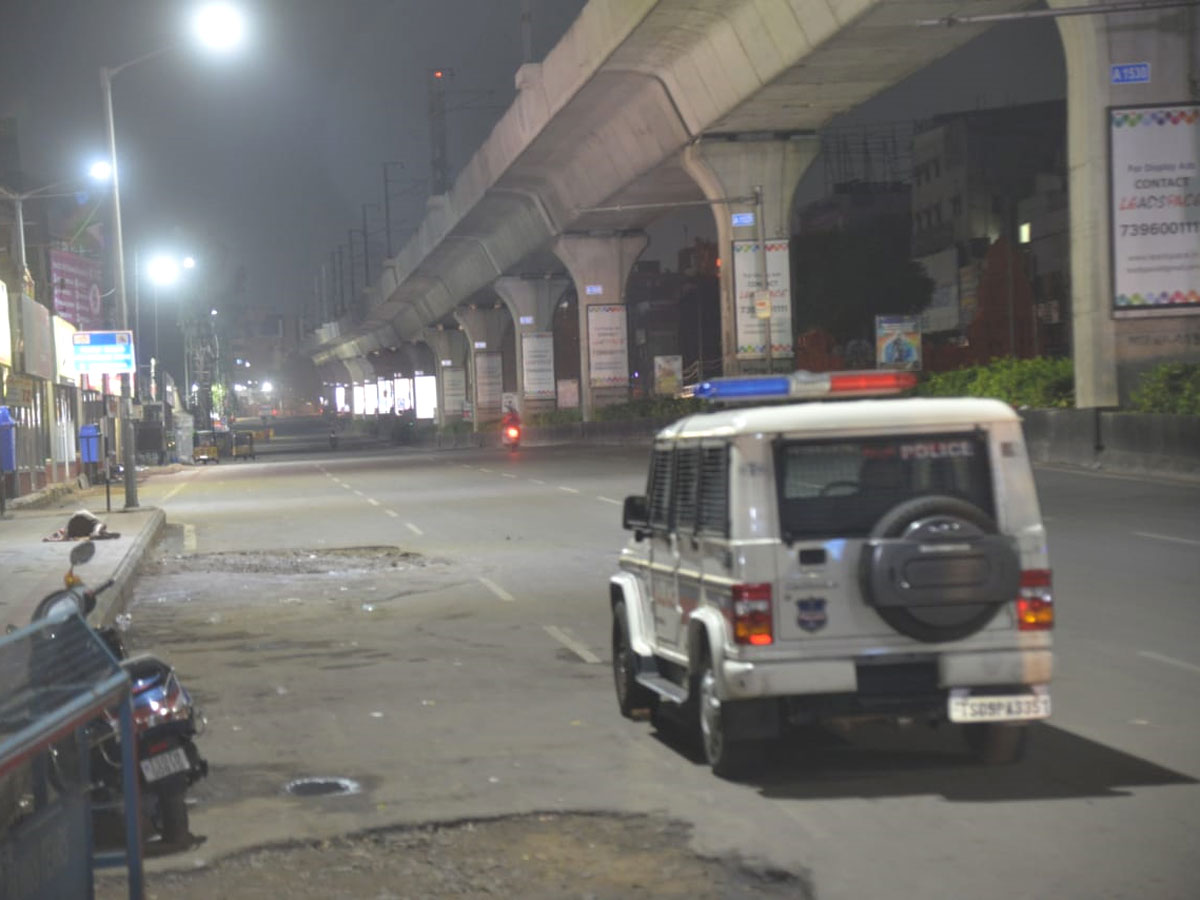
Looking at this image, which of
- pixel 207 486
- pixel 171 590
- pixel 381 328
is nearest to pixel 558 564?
pixel 171 590

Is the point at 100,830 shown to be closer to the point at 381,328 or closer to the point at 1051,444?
the point at 1051,444

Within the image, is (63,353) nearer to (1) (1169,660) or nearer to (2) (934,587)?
(1) (1169,660)

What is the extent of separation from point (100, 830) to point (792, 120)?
40.7 meters

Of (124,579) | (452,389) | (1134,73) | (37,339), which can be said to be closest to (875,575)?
(124,579)

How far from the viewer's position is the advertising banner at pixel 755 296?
1987 inches

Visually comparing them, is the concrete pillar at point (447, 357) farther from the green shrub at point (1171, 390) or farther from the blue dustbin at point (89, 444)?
the green shrub at point (1171, 390)

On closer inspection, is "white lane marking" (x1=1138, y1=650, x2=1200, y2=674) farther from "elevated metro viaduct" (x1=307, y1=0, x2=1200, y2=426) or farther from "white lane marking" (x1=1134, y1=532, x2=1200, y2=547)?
"elevated metro viaduct" (x1=307, y1=0, x2=1200, y2=426)

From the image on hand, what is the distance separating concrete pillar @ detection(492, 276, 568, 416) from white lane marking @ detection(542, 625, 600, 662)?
2864 inches

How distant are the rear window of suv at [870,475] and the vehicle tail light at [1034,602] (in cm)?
38

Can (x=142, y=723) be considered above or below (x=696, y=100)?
below

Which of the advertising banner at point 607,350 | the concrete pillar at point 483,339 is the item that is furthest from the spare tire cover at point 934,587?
A: the concrete pillar at point 483,339

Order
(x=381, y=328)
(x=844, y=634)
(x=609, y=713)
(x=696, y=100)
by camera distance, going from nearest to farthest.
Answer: (x=844, y=634) < (x=609, y=713) < (x=696, y=100) < (x=381, y=328)

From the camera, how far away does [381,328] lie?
147m

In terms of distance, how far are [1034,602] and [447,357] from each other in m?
117
